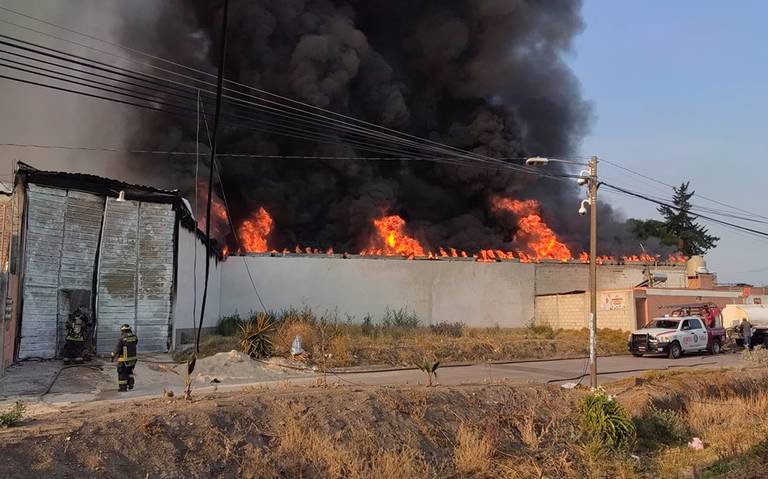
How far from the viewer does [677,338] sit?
23438 mm

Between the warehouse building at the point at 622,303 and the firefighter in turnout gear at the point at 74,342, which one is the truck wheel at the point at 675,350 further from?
the firefighter in turnout gear at the point at 74,342

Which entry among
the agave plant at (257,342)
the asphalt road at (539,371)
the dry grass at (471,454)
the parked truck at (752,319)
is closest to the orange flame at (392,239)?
the asphalt road at (539,371)

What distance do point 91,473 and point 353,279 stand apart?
23.7 m

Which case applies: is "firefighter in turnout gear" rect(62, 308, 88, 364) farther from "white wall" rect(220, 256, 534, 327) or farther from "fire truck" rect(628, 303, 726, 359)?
"fire truck" rect(628, 303, 726, 359)

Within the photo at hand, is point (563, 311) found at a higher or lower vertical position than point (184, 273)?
lower

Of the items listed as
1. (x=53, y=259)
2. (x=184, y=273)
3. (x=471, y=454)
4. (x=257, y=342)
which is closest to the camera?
(x=471, y=454)

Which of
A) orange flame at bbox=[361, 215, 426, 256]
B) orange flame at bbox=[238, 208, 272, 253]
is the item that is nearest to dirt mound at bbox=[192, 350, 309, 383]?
orange flame at bbox=[238, 208, 272, 253]

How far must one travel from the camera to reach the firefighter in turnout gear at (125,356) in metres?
12.4

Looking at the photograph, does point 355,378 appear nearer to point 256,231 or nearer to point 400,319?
point 400,319

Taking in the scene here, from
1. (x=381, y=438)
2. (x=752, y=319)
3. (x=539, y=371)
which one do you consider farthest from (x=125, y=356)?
(x=752, y=319)

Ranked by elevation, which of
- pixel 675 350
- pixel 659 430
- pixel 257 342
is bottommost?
pixel 659 430

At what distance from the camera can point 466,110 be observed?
43250 millimetres

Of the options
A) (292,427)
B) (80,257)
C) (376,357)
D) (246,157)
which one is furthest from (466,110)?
(292,427)

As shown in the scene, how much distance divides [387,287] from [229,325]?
27.7 ft
